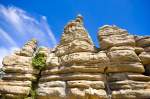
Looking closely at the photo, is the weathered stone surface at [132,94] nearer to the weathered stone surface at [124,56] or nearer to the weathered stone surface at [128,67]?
the weathered stone surface at [128,67]

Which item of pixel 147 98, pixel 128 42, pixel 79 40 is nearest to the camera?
pixel 147 98

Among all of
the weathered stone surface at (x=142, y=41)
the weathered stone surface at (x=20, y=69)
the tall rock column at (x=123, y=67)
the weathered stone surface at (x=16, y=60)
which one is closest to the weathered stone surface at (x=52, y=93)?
the weathered stone surface at (x=20, y=69)

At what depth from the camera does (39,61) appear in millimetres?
24828

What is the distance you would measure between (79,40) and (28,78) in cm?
636

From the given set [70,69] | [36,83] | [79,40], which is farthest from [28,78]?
[79,40]

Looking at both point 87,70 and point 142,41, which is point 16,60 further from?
point 142,41

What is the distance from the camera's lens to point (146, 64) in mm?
21516

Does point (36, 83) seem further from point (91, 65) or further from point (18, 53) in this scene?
point (91, 65)

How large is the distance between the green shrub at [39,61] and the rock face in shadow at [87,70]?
392mm

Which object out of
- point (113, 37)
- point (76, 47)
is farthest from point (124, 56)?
point (76, 47)

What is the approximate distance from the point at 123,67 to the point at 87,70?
3.23 metres

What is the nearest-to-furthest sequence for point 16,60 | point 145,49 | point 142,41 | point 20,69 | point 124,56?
point 124,56, point 145,49, point 142,41, point 20,69, point 16,60

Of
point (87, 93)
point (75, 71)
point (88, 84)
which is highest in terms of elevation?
point (75, 71)

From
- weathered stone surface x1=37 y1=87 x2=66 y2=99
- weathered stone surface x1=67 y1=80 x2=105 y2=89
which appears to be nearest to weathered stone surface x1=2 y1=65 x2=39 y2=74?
weathered stone surface x1=37 y1=87 x2=66 y2=99
